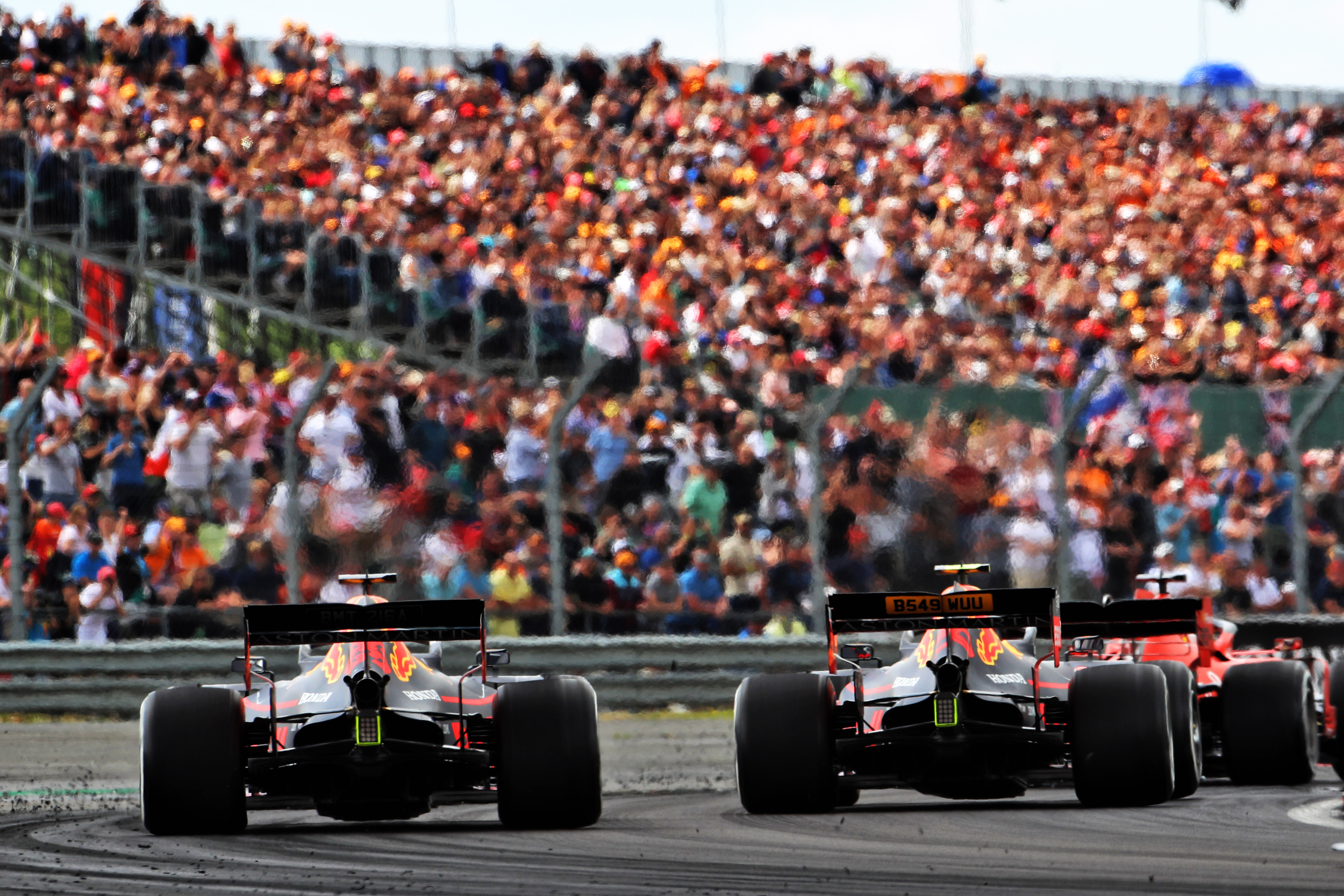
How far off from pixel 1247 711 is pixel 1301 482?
378 cm

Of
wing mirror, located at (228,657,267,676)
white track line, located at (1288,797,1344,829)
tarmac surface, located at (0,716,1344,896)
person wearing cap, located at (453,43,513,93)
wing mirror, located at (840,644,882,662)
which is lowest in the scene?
white track line, located at (1288,797,1344,829)

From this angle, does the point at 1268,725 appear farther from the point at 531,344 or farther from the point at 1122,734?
the point at 531,344

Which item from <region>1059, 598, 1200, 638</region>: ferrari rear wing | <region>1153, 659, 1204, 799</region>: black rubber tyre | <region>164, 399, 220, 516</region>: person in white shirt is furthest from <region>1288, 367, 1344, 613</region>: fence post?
<region>164, 399, 220, 516</region>: person in white shirt

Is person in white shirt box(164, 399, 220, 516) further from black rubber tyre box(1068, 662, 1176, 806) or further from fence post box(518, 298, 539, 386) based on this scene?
black rubber tyre box(1068, 662, 1176, 806)

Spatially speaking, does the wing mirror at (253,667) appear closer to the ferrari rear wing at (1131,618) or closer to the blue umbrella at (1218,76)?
the ferrari rear wing at (1131,618)

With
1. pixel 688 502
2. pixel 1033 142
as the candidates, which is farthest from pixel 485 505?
pixel 1033 142

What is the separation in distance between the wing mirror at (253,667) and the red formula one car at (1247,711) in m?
4.30

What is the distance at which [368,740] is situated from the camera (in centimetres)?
777

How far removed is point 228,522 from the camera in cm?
1205

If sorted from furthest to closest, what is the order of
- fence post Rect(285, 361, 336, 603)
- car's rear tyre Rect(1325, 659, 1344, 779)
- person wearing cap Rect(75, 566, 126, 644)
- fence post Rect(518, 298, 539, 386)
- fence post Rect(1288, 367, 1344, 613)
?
1. fence post Rect(1288, 367, 1344, 613)
2. fence post Rect(518, 298, 539, 386)
3. person wearing cap Rect(75, 566, 126, 644)
4. fence post Rect(285, 361, 336, 603)
5. car's rear tyre Rect(1325, 659, 1344, 779)

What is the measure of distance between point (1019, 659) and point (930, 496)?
3.85 m

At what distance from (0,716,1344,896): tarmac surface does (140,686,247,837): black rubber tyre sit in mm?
137

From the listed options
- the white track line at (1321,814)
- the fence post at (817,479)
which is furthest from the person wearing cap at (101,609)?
the white track line at (1321,814)

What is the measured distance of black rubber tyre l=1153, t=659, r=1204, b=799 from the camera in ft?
29.8
